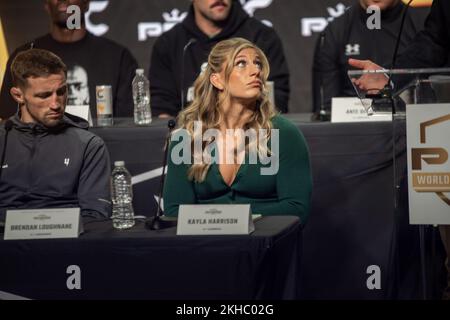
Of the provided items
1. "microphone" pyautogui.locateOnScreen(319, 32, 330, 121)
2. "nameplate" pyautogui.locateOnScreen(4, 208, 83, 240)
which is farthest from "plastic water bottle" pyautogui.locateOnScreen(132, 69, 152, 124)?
"nameplate" pyautogui.locateOnScreen(4, 208, 83, 240)

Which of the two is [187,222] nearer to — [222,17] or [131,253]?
[131,253]

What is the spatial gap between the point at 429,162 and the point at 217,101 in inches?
37.9

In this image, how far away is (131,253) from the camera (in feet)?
9.22

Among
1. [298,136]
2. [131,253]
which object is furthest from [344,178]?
[131,253]

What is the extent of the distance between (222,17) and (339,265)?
63.2 inches

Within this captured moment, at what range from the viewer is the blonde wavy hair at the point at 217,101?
3434 mm

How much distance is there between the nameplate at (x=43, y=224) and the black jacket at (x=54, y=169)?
642 mm

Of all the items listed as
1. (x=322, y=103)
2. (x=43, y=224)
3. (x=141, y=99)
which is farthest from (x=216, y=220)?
(x=141, y=99)

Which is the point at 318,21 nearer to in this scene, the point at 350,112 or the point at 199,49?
the point at 199,49

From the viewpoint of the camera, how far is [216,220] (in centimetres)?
278

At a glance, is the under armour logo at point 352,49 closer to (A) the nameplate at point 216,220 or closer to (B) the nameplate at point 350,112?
(B) the nameplate at point 350,112

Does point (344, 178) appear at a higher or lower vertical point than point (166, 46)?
lower

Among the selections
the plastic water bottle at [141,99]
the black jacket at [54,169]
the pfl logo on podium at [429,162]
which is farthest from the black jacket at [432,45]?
the plastic water bottle at [141,99]
